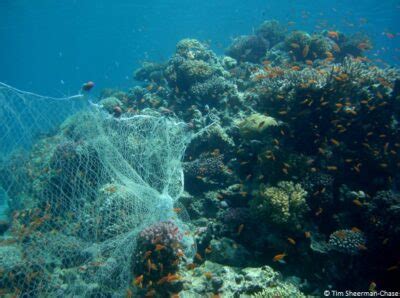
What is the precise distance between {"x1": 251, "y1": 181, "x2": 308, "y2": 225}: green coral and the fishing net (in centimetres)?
183

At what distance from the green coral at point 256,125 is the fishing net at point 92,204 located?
166 cm

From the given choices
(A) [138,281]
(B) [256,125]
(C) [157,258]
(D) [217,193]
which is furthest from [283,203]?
(A) [138,281]

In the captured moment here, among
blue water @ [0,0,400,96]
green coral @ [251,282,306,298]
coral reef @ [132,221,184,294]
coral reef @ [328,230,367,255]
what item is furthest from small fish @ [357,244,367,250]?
blue water @ [0,0,400,96]

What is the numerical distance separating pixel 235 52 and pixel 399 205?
47.4 feet

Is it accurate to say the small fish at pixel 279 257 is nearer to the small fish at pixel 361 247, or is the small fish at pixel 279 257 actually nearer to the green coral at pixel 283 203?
the green coral at pixel 283 203

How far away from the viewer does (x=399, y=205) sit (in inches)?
250

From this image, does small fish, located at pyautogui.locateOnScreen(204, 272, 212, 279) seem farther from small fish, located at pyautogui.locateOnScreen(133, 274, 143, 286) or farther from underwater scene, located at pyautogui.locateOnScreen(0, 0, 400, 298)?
small fish, located at pyautogui.locateOnScreen(133, 274, 143, 286)

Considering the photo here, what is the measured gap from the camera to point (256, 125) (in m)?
7.92

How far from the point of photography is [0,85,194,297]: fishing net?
229 inches

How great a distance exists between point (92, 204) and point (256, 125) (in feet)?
15.3

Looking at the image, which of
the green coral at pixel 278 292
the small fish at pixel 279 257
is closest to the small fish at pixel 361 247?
the small fish at pixel 279 257

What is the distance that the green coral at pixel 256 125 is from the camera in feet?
25.6

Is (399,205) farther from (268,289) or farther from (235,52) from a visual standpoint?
(235,52)

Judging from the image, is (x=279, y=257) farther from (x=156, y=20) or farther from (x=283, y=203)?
(x=156, y=20)
